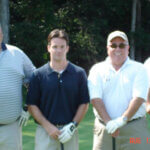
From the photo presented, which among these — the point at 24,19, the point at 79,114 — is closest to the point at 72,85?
the point at 79,114

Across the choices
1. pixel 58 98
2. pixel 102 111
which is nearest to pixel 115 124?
pixel 102 111

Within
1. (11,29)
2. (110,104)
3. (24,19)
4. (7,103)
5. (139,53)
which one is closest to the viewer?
(110,104)

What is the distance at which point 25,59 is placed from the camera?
4.10m

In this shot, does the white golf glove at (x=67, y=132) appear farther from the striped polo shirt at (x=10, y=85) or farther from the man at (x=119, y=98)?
the striped polo shirt at (x=10, y=85)

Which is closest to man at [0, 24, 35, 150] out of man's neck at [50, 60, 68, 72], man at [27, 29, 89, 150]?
man at [27, 29, 89, 150]

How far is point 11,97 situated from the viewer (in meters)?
3.88

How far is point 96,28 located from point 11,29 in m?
4.81

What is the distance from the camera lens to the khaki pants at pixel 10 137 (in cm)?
394

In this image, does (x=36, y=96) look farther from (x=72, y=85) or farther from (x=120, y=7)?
(x=120, y=7)

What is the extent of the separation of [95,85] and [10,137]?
1192 mm

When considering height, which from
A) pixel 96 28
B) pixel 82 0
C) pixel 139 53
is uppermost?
pixel 82 0

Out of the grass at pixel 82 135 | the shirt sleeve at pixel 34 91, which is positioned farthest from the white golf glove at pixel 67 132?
the grass at pixel 82 135

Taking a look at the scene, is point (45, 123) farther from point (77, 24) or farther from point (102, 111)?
point (77, 24)

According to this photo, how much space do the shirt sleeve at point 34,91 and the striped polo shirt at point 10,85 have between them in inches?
10.3
